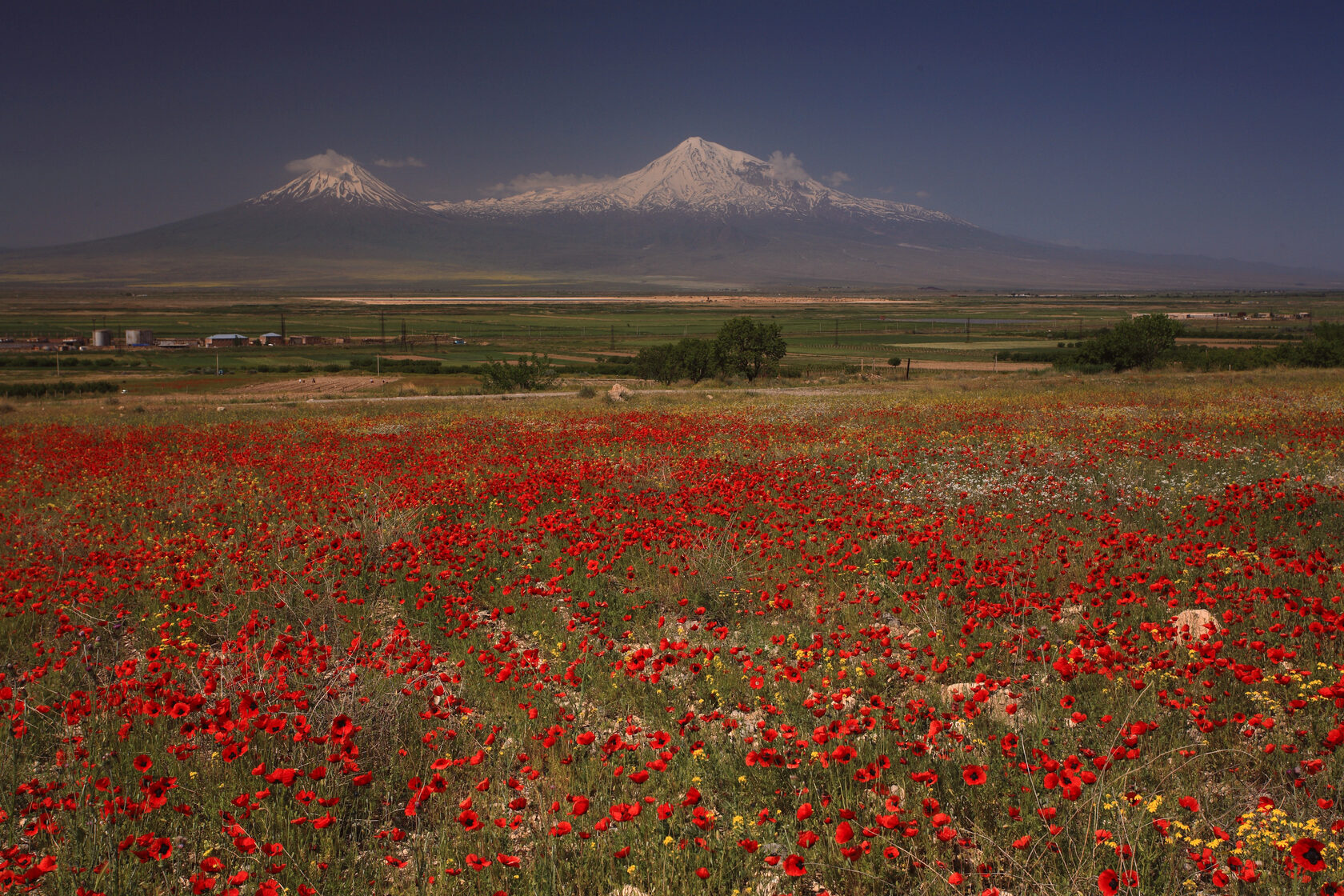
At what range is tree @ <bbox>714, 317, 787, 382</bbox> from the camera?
5709 centimetres

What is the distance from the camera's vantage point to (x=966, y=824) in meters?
3.83

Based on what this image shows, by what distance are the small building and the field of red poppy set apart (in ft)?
387

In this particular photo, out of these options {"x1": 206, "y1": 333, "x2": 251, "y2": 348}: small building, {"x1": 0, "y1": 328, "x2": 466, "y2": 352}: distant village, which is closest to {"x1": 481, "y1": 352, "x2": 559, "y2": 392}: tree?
{"x1": 0, "y1": 328, "x2": 466, "y2": 352}: distant village

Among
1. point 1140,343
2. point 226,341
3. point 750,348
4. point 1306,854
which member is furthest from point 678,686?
point 226,341

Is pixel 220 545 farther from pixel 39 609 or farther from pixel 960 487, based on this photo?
pixel 960 487

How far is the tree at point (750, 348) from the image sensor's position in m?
57.1

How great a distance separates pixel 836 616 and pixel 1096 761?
303 centimetres

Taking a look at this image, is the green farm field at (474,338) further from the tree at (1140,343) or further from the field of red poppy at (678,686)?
the field of red poppy at (678,686)

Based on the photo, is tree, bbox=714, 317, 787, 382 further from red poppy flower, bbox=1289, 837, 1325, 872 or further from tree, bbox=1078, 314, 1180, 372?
red poppy flower, bbox=1289, 837, 1325, 872

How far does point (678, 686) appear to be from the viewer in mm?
5355

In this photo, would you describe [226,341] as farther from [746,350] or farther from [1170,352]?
[1170,352]

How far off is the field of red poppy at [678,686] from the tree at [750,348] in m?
46.3

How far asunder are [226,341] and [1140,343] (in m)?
121

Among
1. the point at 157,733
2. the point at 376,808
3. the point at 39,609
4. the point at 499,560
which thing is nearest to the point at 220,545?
the point at 39,609
